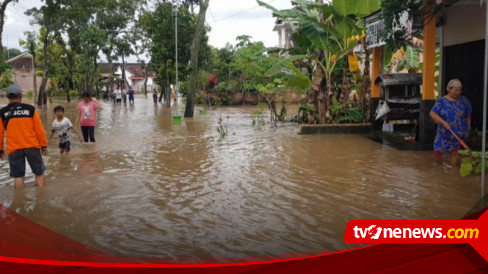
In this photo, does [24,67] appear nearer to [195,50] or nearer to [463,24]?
[195,50]

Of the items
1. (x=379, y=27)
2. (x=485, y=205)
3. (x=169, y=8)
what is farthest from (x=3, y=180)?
(x=169, y=8)

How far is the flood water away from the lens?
418cm

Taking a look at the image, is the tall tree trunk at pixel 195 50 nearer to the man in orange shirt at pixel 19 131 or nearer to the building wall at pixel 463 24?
the building wall at pixel 463 24

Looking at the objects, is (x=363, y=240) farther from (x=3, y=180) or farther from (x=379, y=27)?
(x=379, y=27)

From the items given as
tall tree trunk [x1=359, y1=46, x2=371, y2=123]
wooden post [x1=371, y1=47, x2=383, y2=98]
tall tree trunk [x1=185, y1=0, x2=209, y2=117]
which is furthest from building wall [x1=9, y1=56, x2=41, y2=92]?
wooden post [x1=371, y1=47, x2=383, y2=98]

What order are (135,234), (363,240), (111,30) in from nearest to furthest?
(363,240), (135,234), (111,30)

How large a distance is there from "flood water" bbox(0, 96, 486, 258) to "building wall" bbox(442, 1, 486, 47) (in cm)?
310

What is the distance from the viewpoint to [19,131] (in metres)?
5.61

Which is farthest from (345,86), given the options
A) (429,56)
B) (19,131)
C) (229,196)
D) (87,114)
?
(19,131)

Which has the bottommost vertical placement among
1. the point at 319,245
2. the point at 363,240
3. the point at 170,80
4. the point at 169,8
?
the point at 319,245

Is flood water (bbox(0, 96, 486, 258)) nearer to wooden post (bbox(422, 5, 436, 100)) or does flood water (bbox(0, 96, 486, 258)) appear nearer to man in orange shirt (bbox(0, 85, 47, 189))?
man in orange shirt (bbox(0, 85, 47, 189))

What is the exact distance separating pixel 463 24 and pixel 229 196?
7.65 metres

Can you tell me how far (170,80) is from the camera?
3127cm

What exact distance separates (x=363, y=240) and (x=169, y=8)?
82.5 feet
